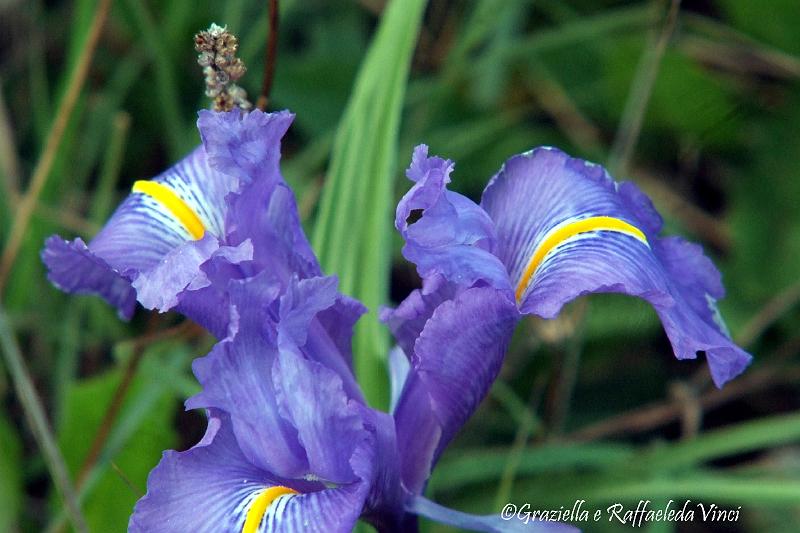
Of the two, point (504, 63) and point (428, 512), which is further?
point (504, 63)

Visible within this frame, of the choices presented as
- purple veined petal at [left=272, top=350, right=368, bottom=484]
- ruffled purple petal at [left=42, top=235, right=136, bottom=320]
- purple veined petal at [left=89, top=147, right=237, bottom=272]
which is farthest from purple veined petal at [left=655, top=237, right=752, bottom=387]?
ruffled purple petal at [left=42, top=235, right=136, bottom=320]

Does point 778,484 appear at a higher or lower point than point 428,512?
higher

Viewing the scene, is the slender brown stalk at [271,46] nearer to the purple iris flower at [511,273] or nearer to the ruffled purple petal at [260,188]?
the ruffled purple petal at [260,188]

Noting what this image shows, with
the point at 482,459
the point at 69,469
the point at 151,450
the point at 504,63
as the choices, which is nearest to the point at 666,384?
the point at 482,459

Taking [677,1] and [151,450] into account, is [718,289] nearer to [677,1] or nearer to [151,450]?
[677,1]

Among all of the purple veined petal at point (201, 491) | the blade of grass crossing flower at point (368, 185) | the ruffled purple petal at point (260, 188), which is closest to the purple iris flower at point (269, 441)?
the purple veined petal at point (201, 491)

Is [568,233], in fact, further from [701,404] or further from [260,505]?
[701,404]

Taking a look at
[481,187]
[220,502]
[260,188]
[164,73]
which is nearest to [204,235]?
[260,188]

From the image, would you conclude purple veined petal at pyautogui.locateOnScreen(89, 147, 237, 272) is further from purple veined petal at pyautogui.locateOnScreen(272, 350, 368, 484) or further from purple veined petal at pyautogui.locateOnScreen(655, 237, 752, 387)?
purple veined petal at pyautogui.locateOnScreen(655, 237, 752, 387)
